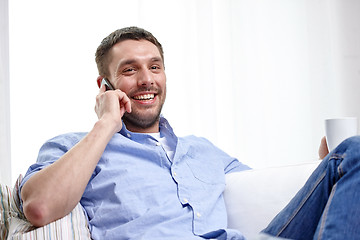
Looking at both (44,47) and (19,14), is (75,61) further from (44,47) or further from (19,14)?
(19,14)

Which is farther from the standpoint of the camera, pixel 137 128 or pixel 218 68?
pixel 218 68

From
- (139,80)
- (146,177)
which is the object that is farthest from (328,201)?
(139,80)

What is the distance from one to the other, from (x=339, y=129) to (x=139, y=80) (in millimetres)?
698

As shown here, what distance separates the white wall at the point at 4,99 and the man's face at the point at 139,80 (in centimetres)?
123

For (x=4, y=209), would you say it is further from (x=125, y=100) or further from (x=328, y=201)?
(x=328, y=201)

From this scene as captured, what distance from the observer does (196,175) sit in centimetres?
160

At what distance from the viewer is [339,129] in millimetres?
1464

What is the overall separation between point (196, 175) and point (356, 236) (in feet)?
2.40

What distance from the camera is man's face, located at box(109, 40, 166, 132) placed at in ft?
5.52

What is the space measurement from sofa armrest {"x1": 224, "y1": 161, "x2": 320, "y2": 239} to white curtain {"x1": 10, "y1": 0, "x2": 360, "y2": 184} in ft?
4.44

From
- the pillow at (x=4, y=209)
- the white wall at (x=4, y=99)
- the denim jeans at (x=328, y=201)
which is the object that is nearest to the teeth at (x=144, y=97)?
the pillow at (x=4, y=209)

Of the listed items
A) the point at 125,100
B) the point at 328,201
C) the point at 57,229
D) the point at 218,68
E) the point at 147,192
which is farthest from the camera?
the point at 218,68

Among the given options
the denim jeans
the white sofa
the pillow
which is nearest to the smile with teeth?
the white sofa

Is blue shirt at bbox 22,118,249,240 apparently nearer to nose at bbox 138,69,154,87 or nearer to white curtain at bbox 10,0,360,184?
nose at bbox 138,69,154,87
